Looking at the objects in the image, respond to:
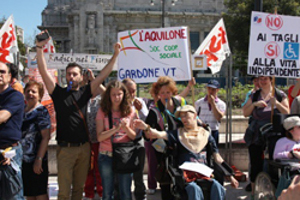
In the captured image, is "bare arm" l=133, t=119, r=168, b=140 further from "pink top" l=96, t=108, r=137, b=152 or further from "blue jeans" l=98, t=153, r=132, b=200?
"blue jeans" l=98, t=153, r=132, b=200

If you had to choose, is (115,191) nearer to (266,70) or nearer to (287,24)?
(266,70)

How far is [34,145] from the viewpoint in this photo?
415 centimetres

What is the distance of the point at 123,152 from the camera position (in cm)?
424

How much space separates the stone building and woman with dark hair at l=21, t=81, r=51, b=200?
4119cm

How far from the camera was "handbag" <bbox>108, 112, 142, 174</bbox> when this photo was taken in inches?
166

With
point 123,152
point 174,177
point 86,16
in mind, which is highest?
point 86,16

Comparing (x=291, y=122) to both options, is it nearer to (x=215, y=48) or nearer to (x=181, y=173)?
(x=181, y=173)

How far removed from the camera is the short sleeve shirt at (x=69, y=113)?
13.7 ft

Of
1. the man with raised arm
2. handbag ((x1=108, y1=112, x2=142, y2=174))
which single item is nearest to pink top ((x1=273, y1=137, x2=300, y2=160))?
handbag ((x1=108, y1=112, x2=142, y2=174))

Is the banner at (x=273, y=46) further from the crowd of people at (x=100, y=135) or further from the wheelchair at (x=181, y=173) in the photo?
the wheelchair at (x=181, y=173)

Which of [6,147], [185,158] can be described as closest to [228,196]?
[185,158]

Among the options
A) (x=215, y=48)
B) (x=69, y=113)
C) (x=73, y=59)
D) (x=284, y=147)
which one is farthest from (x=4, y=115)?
(x=215, y=48)

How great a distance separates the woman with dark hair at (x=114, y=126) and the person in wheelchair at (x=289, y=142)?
6.12ft

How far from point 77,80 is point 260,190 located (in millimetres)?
2897
